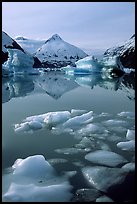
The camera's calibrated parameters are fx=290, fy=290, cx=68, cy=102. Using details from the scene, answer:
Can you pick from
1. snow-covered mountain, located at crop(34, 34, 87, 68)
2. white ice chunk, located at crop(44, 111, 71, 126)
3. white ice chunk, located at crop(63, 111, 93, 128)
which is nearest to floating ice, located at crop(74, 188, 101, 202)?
white ice chunk, located at crop(63, 111, 93, 128)

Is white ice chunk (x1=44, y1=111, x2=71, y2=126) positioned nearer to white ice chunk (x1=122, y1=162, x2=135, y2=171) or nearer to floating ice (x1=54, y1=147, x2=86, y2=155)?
floating ice (x1=54, y1=147, x2=86, y2=155)

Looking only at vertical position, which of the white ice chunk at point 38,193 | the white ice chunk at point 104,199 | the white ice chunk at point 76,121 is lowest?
the white ice chunk at point 104,199

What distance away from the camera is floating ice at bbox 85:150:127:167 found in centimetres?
486

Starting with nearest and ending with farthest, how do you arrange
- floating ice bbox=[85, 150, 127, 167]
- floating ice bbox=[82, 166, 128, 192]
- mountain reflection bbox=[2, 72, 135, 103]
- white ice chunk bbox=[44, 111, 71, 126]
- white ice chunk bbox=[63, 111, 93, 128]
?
floating ice bbox=[82, 166, 128, 192] < floating ice bbox=[85, 150, 127, 167] < white ice chunk bbox=[63, 111, 93, 128] < white ice chunk bbox=[44, 111, 71, 126] < mountain reflection bbox=[2, 72, 135, 103]

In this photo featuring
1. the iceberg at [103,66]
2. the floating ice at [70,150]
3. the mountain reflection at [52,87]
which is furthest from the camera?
the iceberg at [103,66]

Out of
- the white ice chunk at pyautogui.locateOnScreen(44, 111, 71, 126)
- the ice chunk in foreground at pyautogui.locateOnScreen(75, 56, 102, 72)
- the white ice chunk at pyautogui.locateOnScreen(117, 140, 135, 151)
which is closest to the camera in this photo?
the white ice chunk at pyautogui.locateOnScreen(117, 140, 135, 151)

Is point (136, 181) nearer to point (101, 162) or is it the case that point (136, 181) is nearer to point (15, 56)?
point (101, 162)

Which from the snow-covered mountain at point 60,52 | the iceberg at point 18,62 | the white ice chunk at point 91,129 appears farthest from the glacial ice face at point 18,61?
the snow-covered mountain at point 60,52

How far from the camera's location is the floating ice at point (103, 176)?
395 cm

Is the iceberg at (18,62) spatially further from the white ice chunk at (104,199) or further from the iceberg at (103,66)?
the white ice chunk at (104,199)

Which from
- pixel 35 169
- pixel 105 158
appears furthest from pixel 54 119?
pixel 35 169

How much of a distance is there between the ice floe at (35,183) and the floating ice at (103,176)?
0.34m

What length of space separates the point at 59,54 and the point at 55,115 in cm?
15793

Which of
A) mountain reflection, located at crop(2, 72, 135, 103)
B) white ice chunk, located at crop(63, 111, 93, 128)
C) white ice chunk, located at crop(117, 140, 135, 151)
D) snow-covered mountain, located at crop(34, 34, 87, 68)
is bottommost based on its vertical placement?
white ice chunk, located at crop(117, 140, 135, 151)
